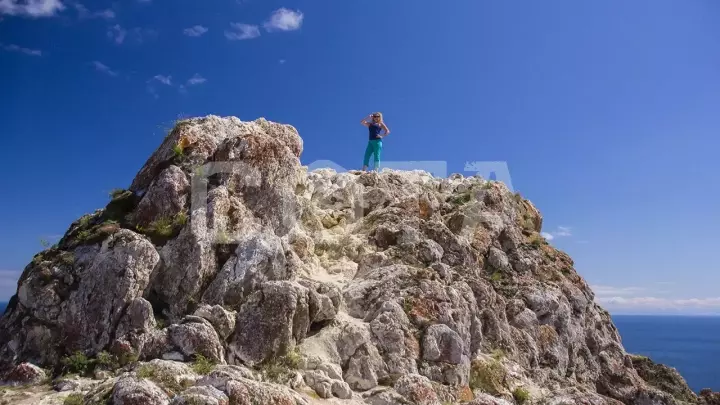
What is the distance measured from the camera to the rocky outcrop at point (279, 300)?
41.0 feet

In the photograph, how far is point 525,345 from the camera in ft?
62.4

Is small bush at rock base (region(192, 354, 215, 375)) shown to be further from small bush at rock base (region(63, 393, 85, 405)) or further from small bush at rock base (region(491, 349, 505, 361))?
small bush at rock base (region(491, 349, 505, 361))

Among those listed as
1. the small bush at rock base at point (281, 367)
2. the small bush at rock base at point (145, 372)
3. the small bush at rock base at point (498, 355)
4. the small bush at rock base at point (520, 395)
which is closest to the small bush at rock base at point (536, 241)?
the small bush at rock base at point (498, 355)

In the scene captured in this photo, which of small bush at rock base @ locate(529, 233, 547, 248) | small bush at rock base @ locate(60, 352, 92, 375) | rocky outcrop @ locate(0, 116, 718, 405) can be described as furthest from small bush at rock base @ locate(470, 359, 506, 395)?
small bush at rock base @ locate(60, 352, 92, 375)

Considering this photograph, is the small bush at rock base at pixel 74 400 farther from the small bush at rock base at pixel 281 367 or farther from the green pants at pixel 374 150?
the green pants at pixel 374 150

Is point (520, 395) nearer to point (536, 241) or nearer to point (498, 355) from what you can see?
point (498, 355)

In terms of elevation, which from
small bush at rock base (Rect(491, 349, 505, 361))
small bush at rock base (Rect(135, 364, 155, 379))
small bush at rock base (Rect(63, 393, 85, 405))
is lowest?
small bush at rock base (Rect(63, 393, 85, 405))

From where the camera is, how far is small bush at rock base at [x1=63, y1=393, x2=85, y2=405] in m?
10.3

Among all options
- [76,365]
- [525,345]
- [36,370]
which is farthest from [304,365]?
[525,345]

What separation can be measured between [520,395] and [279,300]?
7861 mm

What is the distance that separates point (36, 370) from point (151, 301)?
283 cm

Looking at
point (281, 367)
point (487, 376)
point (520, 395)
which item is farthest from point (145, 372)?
point (520, 395)

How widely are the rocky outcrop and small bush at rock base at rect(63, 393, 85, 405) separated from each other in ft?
0.43

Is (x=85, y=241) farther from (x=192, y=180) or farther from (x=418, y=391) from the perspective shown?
(x=418, y=391)
